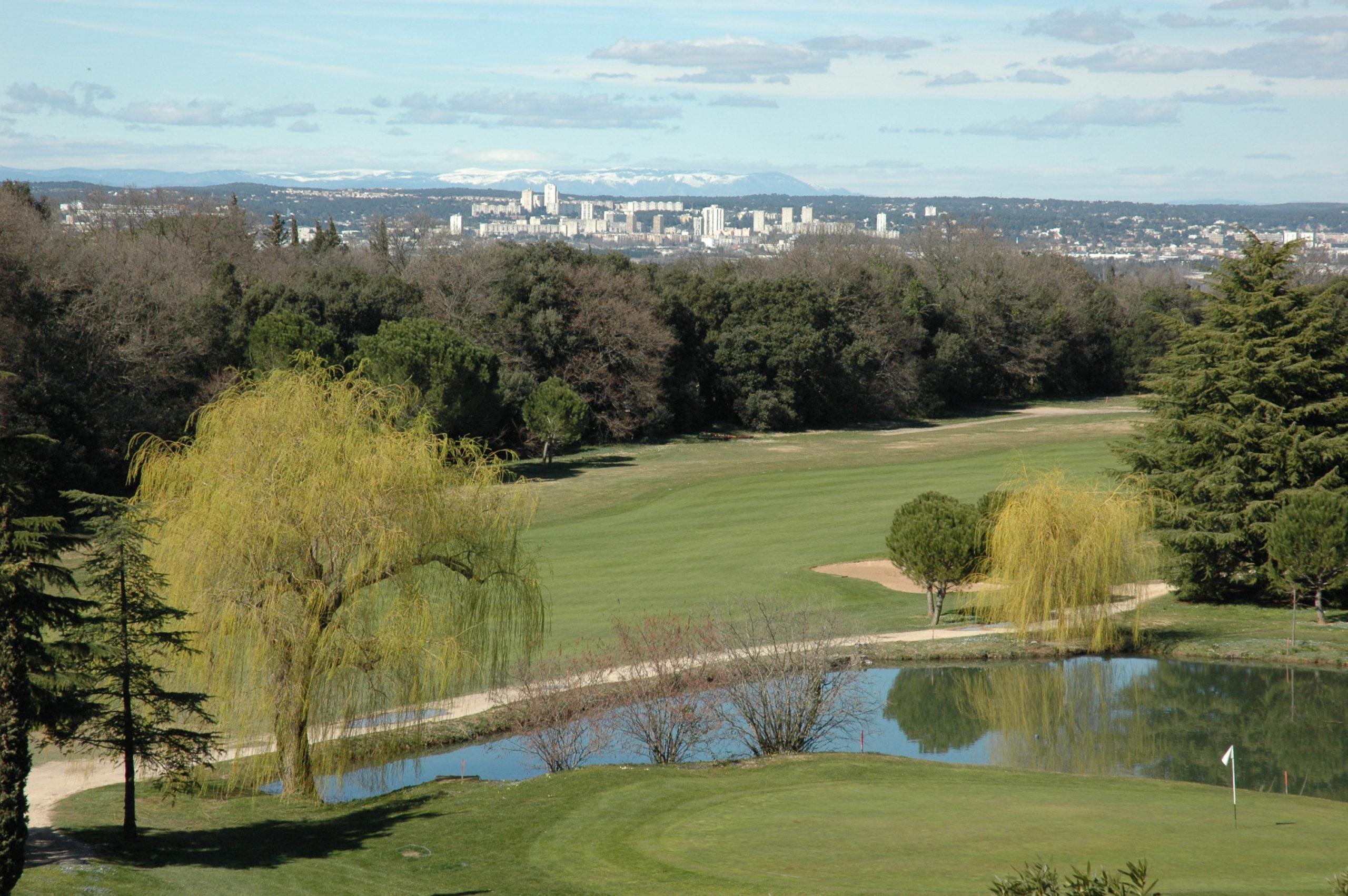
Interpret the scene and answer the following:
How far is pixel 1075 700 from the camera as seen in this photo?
28156 mm

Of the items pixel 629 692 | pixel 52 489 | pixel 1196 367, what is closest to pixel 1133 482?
pixel 1196 367

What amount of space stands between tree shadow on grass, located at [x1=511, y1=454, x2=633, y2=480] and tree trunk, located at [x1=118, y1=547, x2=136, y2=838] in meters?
39.2

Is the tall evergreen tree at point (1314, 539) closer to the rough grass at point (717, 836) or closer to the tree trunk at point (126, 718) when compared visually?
the rough grass at point (717, 836)

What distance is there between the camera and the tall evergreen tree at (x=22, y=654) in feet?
42.2

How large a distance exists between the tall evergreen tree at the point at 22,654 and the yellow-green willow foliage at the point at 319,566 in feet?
11.6

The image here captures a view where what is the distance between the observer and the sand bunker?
37.9 metres

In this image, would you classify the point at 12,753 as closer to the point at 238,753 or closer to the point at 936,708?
the point at 238,753

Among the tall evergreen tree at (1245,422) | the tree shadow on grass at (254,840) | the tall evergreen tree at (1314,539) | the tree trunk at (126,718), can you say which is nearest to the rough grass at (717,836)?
the tree shadow on grass at (254,840)

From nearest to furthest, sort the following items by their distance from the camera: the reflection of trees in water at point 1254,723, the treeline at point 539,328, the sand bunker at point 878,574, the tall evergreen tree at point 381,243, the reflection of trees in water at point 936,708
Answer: the reflection of trees in water at point 1254,723
the reflection of trees in water at point 936,708
the sand bunker at point 878,574
the treeline at point 539,328
the tall evergreen tree at point 381,243

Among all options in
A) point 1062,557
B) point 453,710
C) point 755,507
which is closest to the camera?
point 453,710

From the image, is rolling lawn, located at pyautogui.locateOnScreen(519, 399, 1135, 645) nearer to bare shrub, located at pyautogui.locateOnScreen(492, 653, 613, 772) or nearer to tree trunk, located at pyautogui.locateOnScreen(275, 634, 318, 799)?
bare shrub, located at pyautogui.locateOnScreen(492, 653, 613, 772)

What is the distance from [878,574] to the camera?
39031 millimetres

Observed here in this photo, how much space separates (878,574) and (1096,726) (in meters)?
13.3

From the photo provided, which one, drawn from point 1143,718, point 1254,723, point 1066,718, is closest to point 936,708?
point 1066,718
